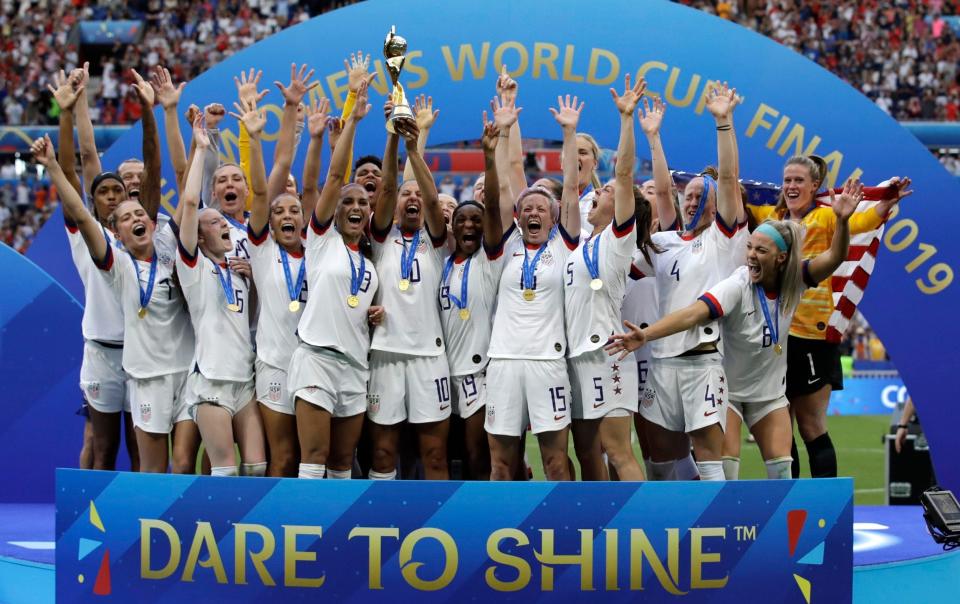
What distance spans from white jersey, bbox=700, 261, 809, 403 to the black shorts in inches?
21.0

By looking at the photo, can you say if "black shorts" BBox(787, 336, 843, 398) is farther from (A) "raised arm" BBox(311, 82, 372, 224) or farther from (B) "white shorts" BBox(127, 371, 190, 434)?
(B) "white shorts" BBox(127, 371, 190, 434)

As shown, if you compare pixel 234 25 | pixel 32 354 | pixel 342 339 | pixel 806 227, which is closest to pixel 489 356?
pixel 342 339

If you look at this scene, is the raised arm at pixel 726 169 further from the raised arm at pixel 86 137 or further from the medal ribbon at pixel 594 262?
the raised arm at pixel 86 137

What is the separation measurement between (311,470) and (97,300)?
5.04ft

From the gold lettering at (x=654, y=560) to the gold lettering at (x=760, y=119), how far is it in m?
3.43

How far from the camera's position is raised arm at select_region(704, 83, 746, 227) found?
580 cm

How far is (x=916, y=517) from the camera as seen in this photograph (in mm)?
7762

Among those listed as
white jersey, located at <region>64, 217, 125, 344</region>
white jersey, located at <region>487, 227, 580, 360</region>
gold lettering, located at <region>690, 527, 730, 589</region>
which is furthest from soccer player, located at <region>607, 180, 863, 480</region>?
white jersey, located at <region>64, 217, 125, 344</region>

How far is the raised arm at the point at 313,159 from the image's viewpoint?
6.00 metres

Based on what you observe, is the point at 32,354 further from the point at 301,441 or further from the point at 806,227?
the point at 806,227

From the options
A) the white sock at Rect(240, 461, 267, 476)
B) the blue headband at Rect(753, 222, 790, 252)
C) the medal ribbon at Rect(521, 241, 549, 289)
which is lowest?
the white sock at Rect(240, 461, 267, 476)

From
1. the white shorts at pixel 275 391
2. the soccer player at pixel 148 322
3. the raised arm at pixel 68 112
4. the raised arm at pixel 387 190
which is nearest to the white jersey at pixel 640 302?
the raised arm at pixel 387 190

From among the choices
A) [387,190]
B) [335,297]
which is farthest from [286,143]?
[335,297]

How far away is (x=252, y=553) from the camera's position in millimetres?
5109
